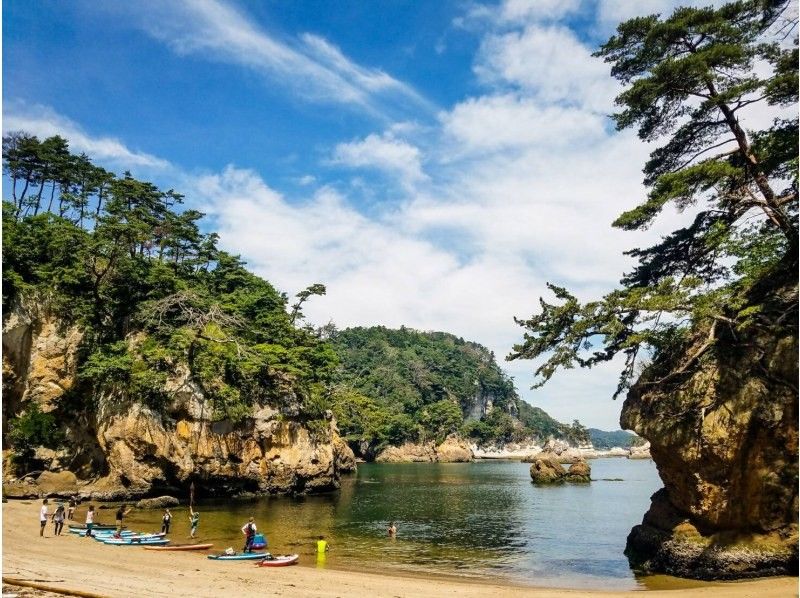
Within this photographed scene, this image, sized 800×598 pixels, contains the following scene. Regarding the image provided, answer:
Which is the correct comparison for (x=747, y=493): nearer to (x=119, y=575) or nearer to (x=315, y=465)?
(x=119, y=575)

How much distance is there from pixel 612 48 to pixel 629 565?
21666 millimetres

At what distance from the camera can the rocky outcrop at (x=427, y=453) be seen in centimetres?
11550

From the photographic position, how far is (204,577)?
1789 centimetres

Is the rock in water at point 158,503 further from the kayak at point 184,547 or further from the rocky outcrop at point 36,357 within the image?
the kayak at point 184,547

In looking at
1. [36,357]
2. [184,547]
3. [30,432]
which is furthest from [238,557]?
[36,357]

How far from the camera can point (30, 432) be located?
37.7 metres

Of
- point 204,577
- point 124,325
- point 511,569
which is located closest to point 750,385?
point 511,569

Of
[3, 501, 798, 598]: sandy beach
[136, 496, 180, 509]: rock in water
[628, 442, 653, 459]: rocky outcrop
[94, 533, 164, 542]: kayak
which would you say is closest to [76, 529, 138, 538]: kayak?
[94, 533, 164, 542]: kayak

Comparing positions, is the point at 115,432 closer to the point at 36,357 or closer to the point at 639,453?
the point at 36,357

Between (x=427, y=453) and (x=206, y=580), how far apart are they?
105 meters

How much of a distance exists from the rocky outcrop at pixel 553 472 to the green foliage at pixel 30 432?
174 feet

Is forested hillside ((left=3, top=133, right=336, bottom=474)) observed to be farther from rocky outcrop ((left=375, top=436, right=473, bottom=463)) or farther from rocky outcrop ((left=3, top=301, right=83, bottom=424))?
rocky outcrop ((left=375, top=436, right=473, bottom=463))

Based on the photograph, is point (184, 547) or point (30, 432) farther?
point (30, 432)

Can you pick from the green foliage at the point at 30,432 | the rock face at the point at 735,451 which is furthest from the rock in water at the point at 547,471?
the green foliage at the point at 30,432
